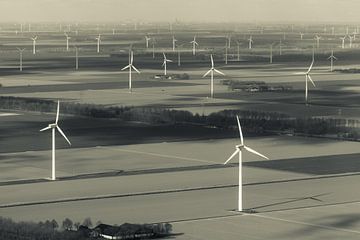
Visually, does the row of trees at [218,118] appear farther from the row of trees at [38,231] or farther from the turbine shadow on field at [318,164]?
the row of trees at [38,231]

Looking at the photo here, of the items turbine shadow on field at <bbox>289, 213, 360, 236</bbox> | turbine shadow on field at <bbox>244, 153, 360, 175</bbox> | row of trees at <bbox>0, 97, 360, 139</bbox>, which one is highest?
row of trees at <bbox>0, 97, 360, 139</bbox>

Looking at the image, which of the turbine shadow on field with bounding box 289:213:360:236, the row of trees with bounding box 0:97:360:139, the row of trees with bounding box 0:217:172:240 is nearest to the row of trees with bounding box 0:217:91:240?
the row of trees with bounding box 0:217:172:240

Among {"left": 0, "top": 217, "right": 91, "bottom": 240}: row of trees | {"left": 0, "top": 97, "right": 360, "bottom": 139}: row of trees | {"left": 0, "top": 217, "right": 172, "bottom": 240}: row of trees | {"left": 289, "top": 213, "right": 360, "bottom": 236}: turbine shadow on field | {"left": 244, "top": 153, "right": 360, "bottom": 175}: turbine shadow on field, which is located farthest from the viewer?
{"left": 0, "top": 97, "right": 360, "bottom": 139}: row of trees

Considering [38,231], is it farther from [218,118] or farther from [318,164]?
[218,118]

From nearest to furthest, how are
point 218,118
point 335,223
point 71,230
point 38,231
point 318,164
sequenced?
point 38,231 → point 71,230 → point 335,223 → point 318,164 → point 218,118

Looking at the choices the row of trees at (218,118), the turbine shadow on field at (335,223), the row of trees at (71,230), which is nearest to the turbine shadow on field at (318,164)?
the row of trees at (218,118)

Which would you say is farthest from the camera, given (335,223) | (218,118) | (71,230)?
(218,118)

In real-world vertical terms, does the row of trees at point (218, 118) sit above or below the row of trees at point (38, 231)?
above

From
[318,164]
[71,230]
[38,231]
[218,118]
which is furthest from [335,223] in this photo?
[218,118]

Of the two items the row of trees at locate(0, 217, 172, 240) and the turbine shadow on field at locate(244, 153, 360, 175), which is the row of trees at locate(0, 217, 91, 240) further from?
the turbine shadow on field at locate(244, 153, 360, 175)
